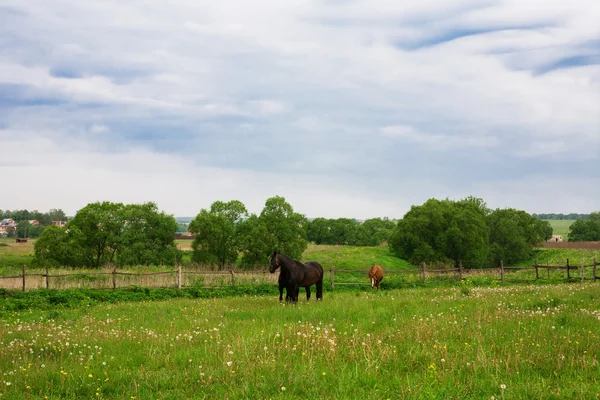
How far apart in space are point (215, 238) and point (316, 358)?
4435 cm

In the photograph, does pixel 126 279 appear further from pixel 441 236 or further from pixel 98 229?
pixel 441 236

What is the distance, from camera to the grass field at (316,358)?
7547mm

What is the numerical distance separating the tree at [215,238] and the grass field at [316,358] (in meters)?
38.0

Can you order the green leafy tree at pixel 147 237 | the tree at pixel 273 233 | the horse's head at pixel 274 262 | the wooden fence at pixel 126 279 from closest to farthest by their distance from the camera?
the horse's head at pixel 274 262 < the wooden fence at pixel 126 279 < the green leafy tree at pixel 147 237 < the tree at pixel 273 233

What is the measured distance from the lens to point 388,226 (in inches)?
5295

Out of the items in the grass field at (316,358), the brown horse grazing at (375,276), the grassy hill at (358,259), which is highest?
the grass field at (316,358)

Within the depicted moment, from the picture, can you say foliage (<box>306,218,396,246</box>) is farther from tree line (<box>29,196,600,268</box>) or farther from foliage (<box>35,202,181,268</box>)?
foliage (<box>35,202,181,268</box>)

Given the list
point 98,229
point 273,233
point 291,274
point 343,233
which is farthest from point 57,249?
point 343,233

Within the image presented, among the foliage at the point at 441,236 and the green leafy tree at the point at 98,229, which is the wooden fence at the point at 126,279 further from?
the foliage at the point at 441,236

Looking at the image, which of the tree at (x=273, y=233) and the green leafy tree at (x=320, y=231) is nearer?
the tree at (x=273, y=233)

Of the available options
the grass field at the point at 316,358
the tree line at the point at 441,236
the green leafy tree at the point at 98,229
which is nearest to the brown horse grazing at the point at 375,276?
the grass field at the point at 316,358

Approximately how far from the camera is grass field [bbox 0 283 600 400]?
7.55 m

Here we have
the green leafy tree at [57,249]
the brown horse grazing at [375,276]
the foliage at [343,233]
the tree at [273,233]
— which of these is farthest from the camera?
the foliage at [343,233]

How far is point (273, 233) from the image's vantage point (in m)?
53.3
